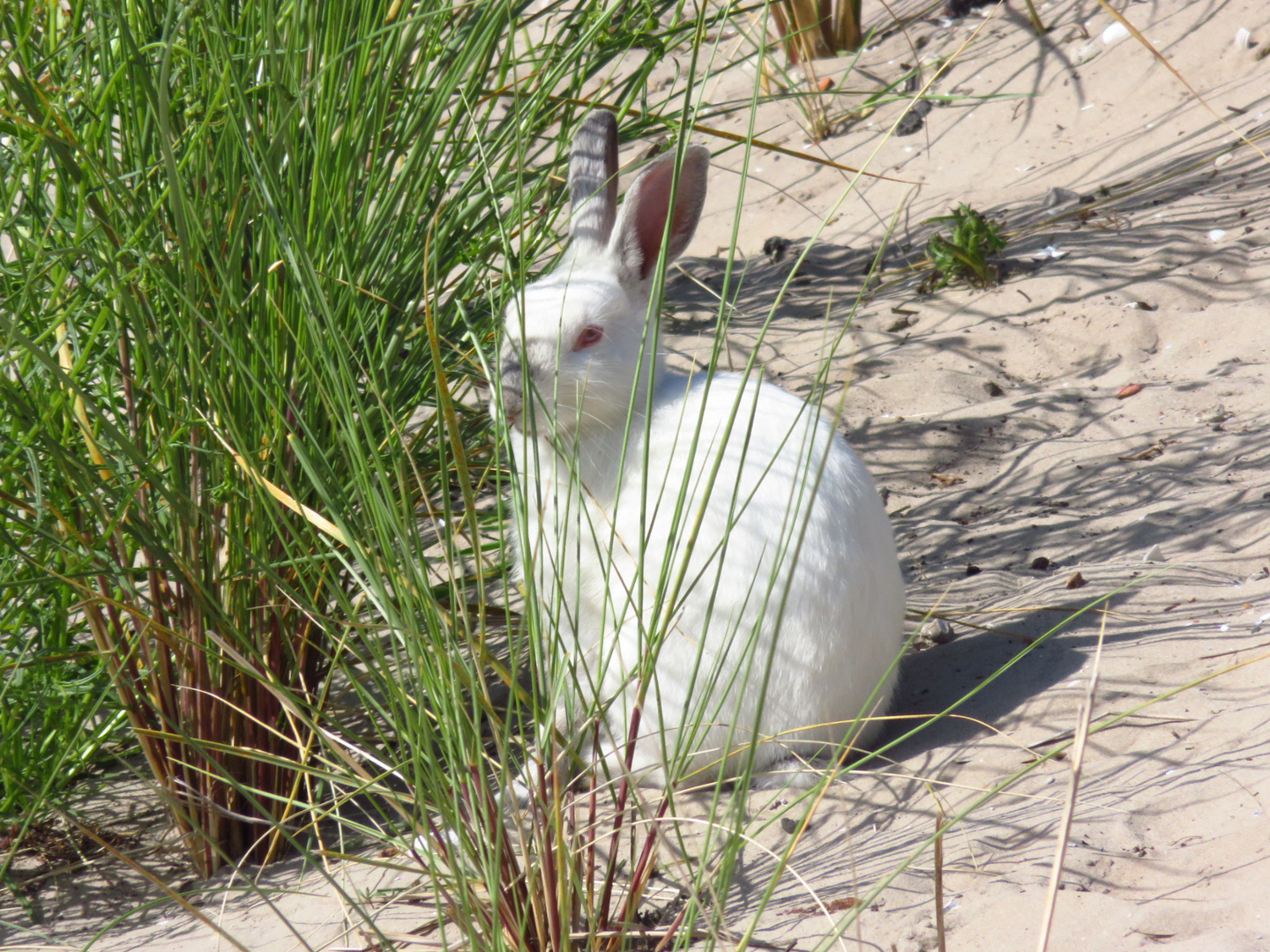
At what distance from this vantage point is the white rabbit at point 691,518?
201 centimetres

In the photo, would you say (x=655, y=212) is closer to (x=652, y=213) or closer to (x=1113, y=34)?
(x=652, y=213)

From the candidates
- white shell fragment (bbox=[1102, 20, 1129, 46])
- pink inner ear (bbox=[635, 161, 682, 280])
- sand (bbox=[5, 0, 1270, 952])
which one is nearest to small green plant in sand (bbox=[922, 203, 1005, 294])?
sand (bbox=[5, 0, 1270, 952])

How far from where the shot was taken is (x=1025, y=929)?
1478mm

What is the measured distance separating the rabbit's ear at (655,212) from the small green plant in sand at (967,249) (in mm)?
2347

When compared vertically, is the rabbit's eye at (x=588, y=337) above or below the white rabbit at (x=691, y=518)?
above

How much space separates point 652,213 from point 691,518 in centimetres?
70

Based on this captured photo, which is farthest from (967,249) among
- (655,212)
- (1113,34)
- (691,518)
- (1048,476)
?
(691,518)

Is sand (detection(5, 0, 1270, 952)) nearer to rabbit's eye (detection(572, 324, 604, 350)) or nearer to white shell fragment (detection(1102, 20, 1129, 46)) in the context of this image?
white shell fragment (detection(1102, 20, 1129, 46))

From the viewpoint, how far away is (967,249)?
14.3 feet

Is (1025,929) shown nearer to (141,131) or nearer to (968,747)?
(968,747)

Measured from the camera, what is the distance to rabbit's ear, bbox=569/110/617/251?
87.4 inches

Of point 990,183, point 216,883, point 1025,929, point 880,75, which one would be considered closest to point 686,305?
point 990,183

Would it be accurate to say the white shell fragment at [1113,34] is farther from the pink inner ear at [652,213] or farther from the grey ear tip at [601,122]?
the grey ear tip at [601,122]

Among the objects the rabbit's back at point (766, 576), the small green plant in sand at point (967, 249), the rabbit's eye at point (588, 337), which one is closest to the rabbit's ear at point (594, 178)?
the rabbit's eye at point (588, 337)
